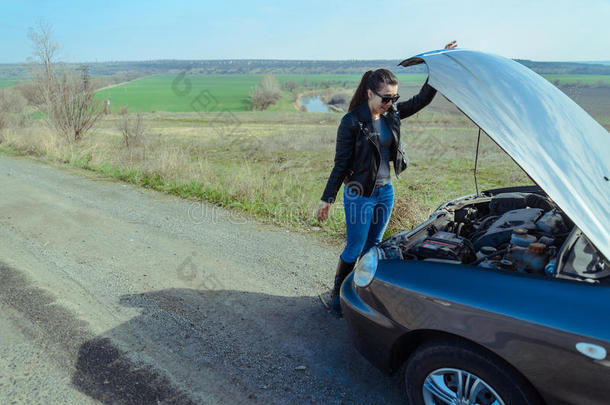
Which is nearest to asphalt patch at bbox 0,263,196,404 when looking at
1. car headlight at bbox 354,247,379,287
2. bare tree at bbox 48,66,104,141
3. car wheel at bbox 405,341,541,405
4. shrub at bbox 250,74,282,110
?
car headlight at bbox 354,247,379,287

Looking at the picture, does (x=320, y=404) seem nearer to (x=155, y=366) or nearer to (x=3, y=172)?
(x=155, y=366)

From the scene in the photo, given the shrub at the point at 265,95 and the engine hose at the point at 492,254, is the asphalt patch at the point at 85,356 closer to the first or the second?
the engine hose at the point at 492,254

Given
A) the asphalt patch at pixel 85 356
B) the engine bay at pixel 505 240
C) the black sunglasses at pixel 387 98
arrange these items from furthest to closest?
the black sunglasses at pixel 387 98 < the asphalt patch at pixel 85 356 < the engine bay at pixel 505 240

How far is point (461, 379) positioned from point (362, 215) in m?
1.53

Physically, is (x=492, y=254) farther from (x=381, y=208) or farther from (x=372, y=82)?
(x=372, y=82)

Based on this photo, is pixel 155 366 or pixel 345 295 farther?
pixel 155 366

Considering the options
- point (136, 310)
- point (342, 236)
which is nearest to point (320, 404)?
point (136, 310)

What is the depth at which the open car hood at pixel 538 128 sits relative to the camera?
6.22 feet

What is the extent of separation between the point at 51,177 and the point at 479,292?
10161 millimetres

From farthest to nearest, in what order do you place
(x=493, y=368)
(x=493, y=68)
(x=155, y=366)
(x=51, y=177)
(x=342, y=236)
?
1. (x=51, y=177)
2. (x=342, y=236)
3. (x=155, y=366)
4. (x=493, y=68)
5. (x=493, y=368)

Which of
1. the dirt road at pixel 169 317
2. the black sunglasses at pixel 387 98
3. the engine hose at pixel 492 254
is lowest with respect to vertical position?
the dirt road at pixel 169 317

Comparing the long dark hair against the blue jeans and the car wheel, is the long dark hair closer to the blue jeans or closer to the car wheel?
the blue jeans

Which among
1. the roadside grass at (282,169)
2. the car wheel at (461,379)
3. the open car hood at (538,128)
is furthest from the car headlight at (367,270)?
the roadside grass at (282,169)

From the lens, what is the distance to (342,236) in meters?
5.61
